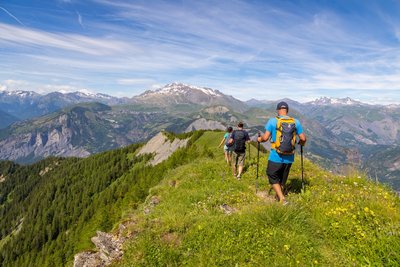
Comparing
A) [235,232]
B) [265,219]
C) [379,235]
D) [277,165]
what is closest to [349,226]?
[379,235]

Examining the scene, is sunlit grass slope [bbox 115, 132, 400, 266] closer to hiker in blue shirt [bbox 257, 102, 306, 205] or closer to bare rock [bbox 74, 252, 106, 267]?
hiker in blue shirt [bbox 257, 102, 306, 205]

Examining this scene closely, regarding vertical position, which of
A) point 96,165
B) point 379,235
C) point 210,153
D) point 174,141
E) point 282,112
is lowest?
point 96,165

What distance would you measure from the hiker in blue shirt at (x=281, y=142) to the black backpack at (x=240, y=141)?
790 centimetres

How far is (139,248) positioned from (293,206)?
5298 millimetres

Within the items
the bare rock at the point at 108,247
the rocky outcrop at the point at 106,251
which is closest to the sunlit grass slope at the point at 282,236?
the rocky outcrop at the point at 106,251

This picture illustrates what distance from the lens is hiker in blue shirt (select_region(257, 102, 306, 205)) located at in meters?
12.8

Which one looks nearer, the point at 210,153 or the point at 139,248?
the point at 139,248

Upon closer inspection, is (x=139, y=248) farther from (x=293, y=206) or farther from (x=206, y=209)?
(x=293, y=206)

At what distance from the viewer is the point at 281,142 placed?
41.9ft

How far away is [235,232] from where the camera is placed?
376 inches

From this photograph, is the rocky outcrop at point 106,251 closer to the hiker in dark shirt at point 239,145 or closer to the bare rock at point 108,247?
the bare rock at point 108,247

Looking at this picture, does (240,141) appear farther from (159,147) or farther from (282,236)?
(159,147)

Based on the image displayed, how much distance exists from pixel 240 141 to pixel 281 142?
346 inches

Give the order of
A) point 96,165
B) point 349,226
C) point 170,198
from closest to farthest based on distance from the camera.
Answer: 1. point 349,226
2. point 170,198
3. point 96,165
